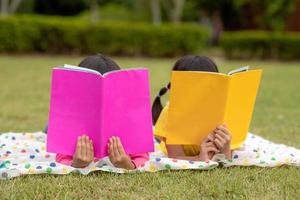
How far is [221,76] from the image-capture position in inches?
118

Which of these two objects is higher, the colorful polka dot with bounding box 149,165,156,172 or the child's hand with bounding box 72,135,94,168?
the child's hand with bounding box 72,135,94,168

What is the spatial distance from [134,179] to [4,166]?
→ 0.71m

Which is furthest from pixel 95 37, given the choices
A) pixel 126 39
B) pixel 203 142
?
pixel 203 142

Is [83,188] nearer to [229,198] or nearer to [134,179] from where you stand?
[134,179]

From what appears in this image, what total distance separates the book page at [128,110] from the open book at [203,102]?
214mm

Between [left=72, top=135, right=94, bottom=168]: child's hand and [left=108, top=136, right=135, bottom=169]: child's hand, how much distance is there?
0.33ft

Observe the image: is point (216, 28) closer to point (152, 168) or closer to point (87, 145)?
point (152, 168)

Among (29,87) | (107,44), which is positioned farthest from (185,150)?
(107,44)

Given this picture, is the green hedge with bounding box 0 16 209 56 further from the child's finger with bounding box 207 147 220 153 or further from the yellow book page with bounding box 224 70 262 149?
the child's finger with bounding box 207 147 220 153

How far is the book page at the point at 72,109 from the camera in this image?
280 cm

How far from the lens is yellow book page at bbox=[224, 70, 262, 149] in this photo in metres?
3.12

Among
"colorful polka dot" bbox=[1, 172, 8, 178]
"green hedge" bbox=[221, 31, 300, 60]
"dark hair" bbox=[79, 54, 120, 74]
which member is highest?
"green hedge" bbox=[221, 31, 300, 60]

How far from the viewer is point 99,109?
281 cm

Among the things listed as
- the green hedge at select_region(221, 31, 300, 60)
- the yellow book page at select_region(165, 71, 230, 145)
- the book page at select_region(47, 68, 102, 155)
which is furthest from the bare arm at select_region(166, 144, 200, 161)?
the green hedge at select_region(221, 31, 300, 60)
